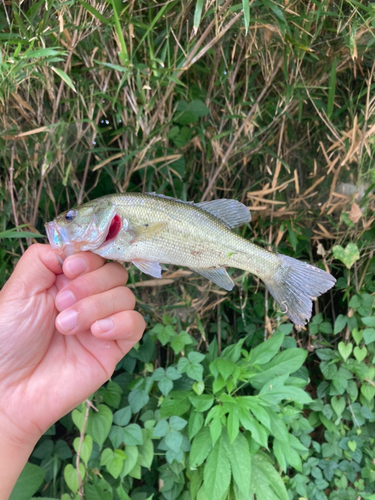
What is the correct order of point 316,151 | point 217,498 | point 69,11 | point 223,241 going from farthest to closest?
point 316,151
point 217,498
point 69,11
point 223,241

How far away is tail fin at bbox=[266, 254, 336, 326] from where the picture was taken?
4.18ft

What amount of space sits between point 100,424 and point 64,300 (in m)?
0.81

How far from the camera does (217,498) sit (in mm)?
1470

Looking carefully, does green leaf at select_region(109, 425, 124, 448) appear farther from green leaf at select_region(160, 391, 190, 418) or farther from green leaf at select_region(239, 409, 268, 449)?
green leaf at select_region(239, 409, 268, 449)

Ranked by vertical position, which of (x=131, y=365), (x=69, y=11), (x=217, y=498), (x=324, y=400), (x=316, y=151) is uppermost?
(x=69, y=11)

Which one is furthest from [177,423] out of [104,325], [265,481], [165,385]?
[104,325]

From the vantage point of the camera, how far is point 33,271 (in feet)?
3.96

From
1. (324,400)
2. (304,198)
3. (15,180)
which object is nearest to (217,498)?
(324,400)

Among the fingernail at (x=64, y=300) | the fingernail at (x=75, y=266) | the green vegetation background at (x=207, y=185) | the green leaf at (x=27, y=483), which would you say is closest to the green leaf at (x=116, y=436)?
the green vegetation background at (x=207, y=185)

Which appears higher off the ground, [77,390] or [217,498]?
[77,390]

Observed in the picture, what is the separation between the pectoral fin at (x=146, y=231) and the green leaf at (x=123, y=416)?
3.48 ft

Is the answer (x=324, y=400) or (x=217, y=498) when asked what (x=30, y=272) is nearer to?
(x=217, y=498)

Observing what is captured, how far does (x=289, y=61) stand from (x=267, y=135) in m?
0.37

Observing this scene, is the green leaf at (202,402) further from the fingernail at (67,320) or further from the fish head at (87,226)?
the fish head at (87,226)
